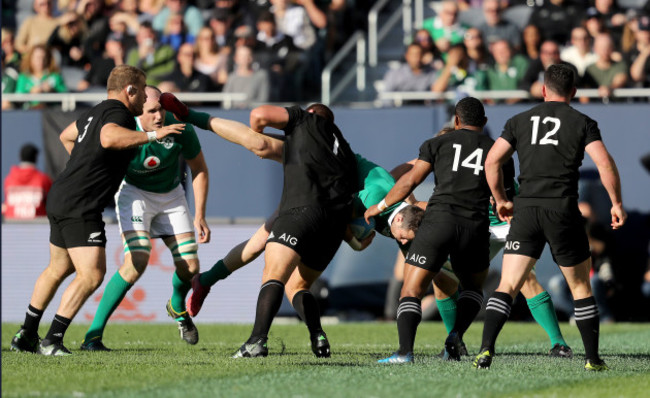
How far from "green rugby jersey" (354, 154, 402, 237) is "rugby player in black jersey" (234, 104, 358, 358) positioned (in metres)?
0.48

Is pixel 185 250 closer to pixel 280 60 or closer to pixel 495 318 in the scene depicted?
→ pixel 495 318

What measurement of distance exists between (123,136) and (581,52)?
34.1 ft

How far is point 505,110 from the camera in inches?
655

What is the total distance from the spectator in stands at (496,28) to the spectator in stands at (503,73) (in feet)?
3.22

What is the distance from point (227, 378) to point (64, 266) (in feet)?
8.73

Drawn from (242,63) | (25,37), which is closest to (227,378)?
(242,63)

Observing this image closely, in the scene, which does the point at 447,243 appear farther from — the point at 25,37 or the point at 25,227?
the point at 25,37

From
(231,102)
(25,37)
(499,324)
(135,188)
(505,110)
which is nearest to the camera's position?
(499,324)

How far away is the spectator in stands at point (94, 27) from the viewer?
20516 mm

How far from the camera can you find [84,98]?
18328 millimetres

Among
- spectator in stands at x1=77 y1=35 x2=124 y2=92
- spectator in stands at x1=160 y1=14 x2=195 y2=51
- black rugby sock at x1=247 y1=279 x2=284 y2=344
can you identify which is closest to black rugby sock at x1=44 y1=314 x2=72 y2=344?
black rugby sock at x1=247 y1=279 x2=284 y2=344

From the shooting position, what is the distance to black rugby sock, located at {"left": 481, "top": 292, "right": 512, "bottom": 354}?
7953 mm

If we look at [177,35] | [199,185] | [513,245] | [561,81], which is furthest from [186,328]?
[177,35]

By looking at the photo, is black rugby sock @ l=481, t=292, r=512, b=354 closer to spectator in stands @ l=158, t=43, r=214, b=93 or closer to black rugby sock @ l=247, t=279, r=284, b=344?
black rugby sock @ l=247, t=279, r=284, b=344
